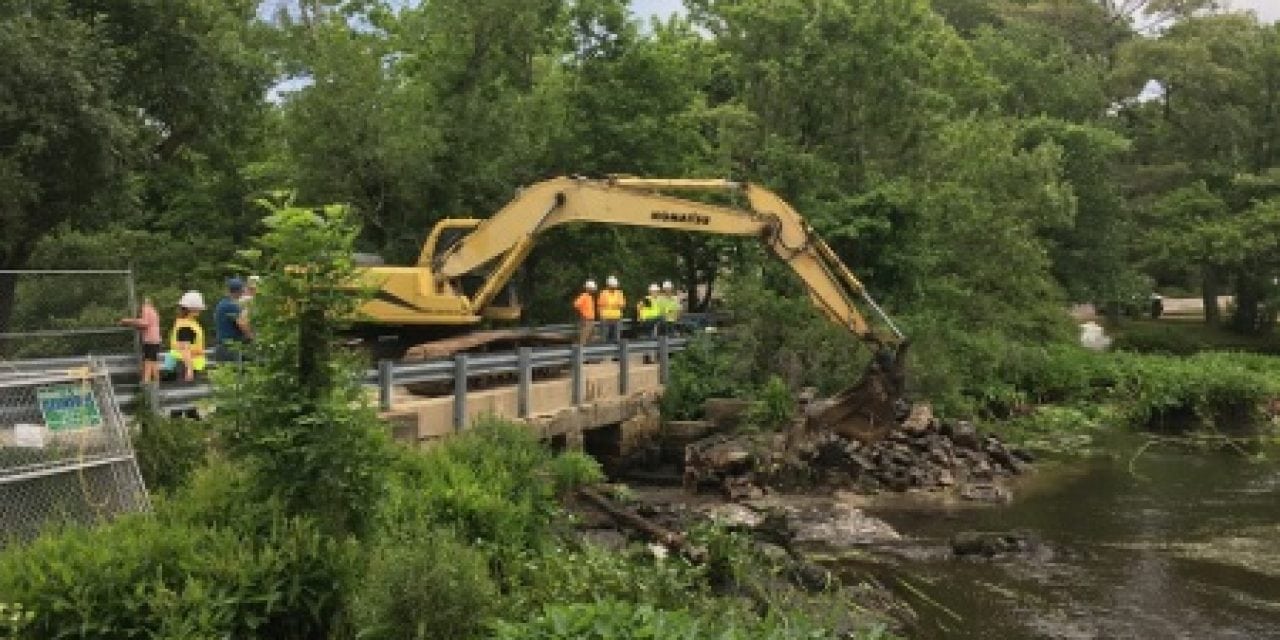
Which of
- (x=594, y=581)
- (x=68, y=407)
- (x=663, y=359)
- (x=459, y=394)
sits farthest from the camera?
(x=663, y=359)

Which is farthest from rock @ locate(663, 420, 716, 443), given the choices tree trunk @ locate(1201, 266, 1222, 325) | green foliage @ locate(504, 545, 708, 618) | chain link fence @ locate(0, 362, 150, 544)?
tree trunk @ locate(1201, 266, 1222, 325)

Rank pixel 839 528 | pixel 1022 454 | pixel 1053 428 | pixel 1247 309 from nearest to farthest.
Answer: pixel 839 528 < pixel 1022 454 < pixel 1053 428 < pixel 1247 309

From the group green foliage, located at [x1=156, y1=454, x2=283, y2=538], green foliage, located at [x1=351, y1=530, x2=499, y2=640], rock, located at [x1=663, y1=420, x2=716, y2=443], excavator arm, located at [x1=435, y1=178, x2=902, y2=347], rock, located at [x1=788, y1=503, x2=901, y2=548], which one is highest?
excavator arm, located at [x1=435, y1=178, x2=902, y2=347]

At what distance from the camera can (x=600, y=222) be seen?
18641 mm

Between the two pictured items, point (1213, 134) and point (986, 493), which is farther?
point (1213, 134)

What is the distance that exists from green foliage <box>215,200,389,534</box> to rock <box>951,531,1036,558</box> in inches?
347

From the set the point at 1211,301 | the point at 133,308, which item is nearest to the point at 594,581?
the point at 133,308

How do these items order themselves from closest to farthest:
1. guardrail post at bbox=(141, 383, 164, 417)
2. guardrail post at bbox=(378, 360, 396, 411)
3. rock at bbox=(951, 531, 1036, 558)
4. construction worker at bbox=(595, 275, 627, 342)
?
guardrail post at bbox=(141, 383, 164, 417) → guardrail post at bbox=(378, 360, 396, 411) → rock at bbox=(951, 531, 1036, 558) → construction worker at bbox=(595, 275, 627, 342)

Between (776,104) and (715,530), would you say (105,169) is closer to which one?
(715,530)

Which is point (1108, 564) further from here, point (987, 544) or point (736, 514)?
point (736, 514)

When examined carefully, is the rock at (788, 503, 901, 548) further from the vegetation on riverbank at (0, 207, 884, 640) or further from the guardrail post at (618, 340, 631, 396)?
the vegetation on riverbank at (0, 207, 884, 640)

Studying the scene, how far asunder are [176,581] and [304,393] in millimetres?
1383

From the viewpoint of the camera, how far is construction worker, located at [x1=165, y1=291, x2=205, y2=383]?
40.9ft

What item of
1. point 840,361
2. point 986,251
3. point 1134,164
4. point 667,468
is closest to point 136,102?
point 667,468
